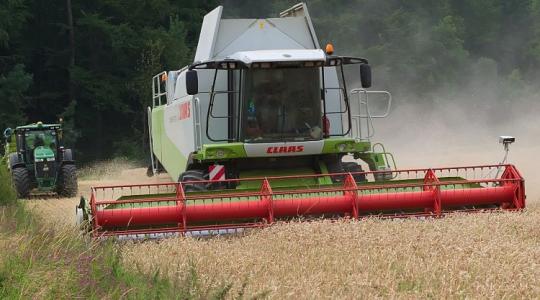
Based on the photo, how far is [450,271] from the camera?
5965 millimetres

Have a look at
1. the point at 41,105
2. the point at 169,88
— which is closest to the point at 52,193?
the point at 169,88

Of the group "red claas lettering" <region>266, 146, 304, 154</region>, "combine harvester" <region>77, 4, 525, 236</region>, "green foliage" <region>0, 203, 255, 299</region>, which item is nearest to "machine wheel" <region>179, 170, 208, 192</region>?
"combine harvester" <region>77, 4, 525, 236</region>

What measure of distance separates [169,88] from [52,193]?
17.1 ft

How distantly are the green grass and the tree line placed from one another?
22.3 meters

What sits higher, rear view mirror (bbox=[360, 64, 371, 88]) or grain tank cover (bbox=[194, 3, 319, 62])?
grain tank cover (bbox=[194, 3, 319, 62])

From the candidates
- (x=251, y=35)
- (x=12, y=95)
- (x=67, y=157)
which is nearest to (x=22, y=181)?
(x=67, y=157)

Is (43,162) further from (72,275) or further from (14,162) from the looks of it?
(72,275)

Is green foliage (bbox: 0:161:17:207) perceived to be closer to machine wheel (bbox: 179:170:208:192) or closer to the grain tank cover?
machine wheel (bbox: 179:170:208:192)

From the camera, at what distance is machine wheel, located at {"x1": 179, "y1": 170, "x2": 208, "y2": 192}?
10.0 metres

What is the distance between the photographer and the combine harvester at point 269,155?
8.70 meters

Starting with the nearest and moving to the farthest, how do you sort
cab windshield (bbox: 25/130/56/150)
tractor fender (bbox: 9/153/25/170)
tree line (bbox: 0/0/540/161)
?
1. tractor fender (bbox: 9/153/25/170)
2. cab windshield (bbox: 25/130/56/150)
3. tree line (bbox: 0/0/540/161)

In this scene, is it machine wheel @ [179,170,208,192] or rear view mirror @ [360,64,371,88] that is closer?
machine wheel @ [179,170,208,192]

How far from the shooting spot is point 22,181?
16188mm

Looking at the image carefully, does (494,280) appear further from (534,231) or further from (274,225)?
(274,225)
